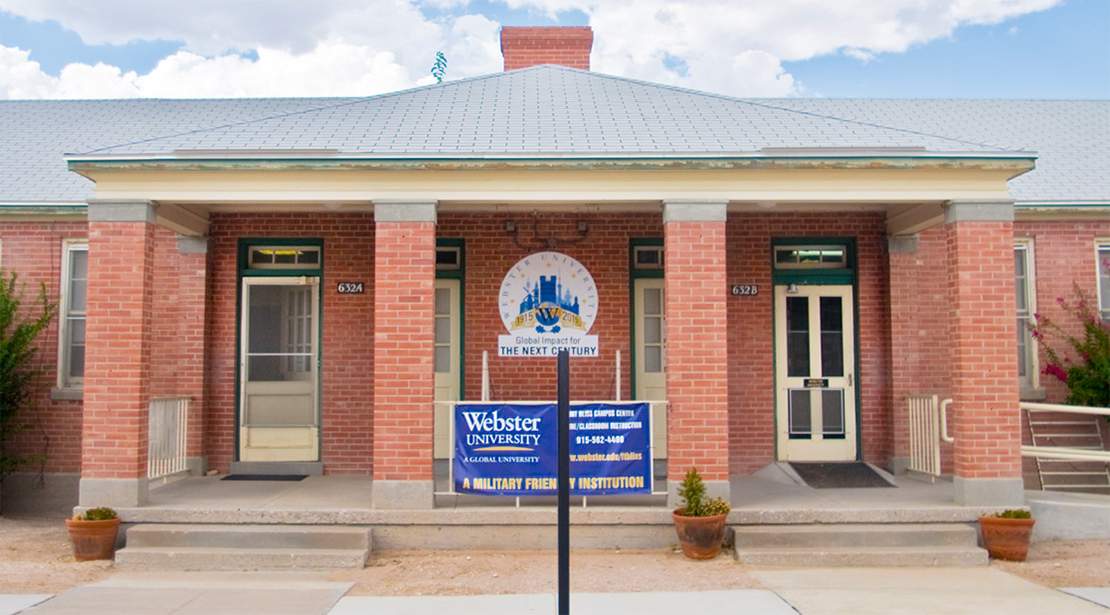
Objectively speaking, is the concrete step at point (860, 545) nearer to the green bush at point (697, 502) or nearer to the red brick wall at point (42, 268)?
the green bush at point (697, 502)

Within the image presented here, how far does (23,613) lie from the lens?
647cm

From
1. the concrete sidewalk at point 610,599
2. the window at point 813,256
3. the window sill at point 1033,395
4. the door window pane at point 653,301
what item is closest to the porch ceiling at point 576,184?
the window at point 813,256

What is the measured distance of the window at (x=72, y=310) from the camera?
1091cm

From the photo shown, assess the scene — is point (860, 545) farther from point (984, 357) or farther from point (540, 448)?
point (540, 448)

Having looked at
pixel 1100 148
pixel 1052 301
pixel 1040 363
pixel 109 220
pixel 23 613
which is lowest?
pixel 23 613

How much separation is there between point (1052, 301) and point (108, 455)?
1134 centimetres

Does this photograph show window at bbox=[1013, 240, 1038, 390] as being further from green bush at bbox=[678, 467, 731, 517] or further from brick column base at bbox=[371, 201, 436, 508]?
brick column base at bbox=[371, 201, 436, 508]

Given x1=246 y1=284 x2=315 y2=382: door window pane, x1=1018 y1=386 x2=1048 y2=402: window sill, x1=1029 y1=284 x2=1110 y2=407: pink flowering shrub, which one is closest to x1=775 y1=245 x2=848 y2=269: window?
x1=1029 y1=284 x2=1110 y2=407: pink flowering shrub

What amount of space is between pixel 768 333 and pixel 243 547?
6598 millimetres

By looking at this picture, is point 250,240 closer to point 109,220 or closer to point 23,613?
point 109,220

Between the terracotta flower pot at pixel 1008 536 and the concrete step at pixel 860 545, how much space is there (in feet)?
0.52

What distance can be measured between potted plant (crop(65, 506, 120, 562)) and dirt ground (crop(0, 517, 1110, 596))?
11 centimetres

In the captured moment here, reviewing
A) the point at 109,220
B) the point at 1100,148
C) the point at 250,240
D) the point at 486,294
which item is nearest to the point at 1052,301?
the point at 1100,148

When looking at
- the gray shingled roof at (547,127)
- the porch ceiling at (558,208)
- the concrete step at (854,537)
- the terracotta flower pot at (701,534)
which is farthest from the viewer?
the porch ceiling at (558,208)
